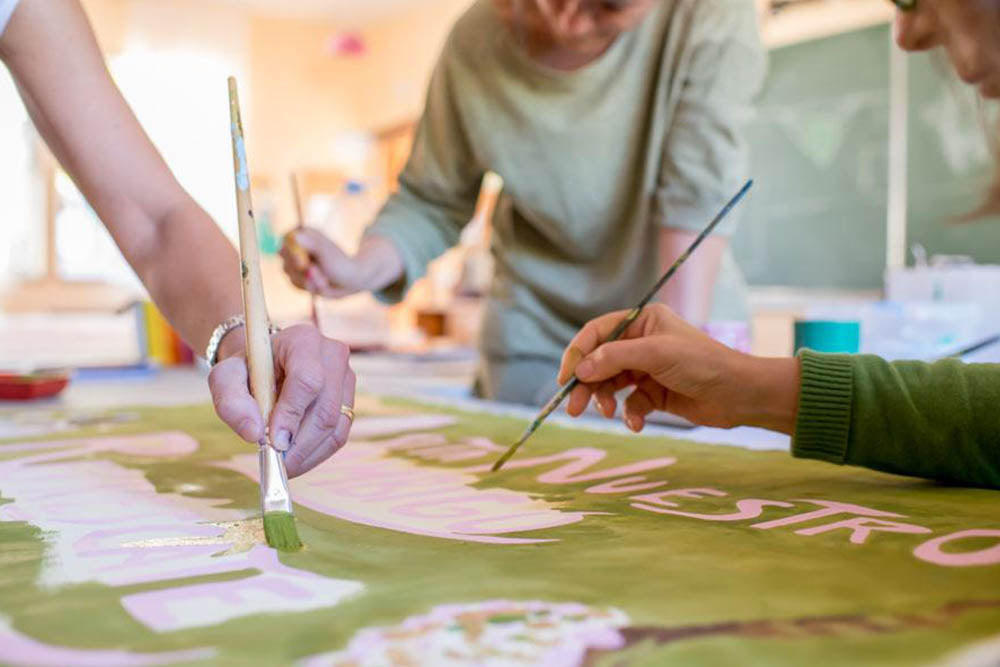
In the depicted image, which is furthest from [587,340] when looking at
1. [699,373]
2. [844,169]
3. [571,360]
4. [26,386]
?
[844,169]

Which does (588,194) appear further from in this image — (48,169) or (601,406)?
(48,169)

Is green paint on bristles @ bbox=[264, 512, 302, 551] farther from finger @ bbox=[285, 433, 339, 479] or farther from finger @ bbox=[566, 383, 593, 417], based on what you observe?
finger @ bbox=[566, 383, 593, 417]

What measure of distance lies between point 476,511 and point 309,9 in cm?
536

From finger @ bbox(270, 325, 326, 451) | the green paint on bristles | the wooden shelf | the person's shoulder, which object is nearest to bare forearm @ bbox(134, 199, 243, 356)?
finger @ bbox(270, 325, 326, 451)

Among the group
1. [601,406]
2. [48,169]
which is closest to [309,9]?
[48,169]

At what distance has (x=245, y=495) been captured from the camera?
68 cm

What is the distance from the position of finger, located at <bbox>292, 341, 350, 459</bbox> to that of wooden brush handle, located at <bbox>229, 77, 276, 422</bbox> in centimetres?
3

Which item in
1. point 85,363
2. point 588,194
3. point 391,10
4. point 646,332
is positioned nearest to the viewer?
point 646,332

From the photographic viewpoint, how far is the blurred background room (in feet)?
5.32

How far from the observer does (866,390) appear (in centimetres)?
69

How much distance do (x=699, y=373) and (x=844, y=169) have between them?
2.37 m

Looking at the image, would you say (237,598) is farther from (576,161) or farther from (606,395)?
(576,161)

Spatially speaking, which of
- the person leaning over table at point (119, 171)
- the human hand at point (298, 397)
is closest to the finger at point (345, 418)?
the human hand at point (298, 397)

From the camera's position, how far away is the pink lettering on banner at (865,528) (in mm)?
545
